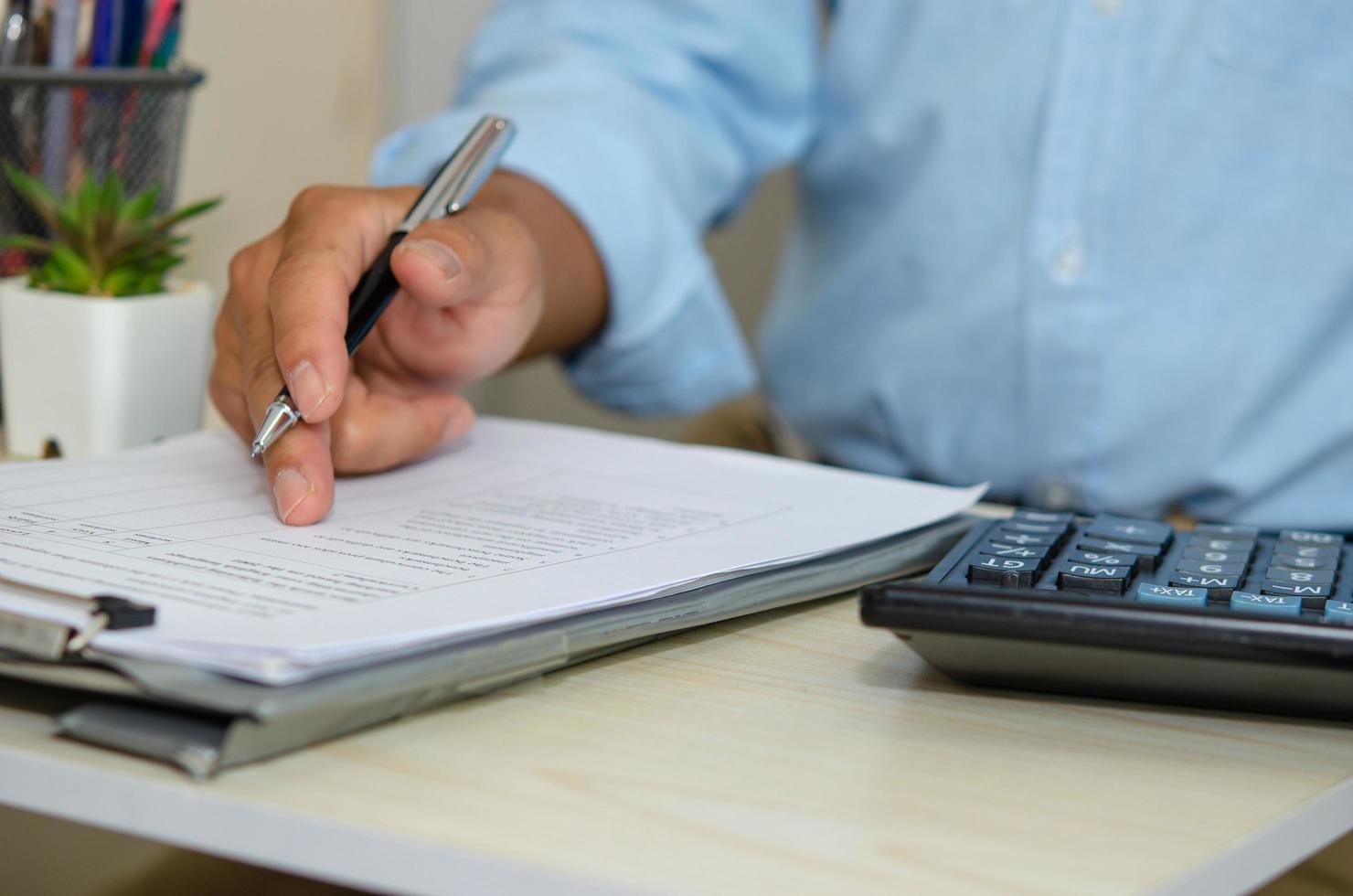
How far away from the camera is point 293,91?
3.24 feet

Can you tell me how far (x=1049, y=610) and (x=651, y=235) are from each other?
1.56 ft

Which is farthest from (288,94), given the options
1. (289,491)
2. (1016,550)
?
(1016,550)

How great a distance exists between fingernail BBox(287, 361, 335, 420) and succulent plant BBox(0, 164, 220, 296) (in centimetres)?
20

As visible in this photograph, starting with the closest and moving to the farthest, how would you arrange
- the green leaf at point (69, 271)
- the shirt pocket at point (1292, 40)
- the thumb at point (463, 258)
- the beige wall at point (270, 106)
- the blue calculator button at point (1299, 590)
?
the blue calculator button at point (1299, 590) < the thumb at point (463, 258) < the green leaf at point (69, 271) < the shirt pocket at point (1292, 40) < the beige wall at point (270, 106)

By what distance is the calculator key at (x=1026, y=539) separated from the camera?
1.28ft

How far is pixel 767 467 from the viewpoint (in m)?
0.52

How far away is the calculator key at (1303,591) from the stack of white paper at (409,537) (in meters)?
0.12

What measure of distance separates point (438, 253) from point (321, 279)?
4 cm

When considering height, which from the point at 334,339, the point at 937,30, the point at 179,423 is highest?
the point at 937,30

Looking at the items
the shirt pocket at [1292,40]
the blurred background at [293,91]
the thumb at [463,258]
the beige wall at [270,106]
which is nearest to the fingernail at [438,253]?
the thumb at [463,258]

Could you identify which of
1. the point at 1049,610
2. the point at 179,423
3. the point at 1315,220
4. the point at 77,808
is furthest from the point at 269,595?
the point at 1315,220

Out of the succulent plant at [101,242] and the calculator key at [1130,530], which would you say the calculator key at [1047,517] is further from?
the succulent plant at [101,242]

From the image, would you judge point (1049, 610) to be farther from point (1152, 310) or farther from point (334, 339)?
point (1152, 310)

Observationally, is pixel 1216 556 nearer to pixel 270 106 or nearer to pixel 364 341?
pixel 364 341
